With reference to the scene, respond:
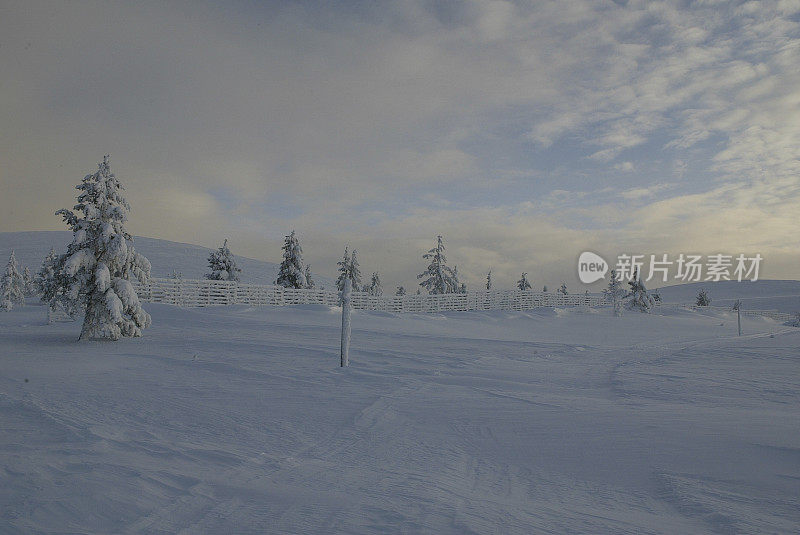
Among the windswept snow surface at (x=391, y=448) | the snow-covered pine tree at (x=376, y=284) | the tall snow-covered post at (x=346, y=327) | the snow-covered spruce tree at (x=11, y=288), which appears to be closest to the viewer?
the windswept snow surface at (x=391, y=448)

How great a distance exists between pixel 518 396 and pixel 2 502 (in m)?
6.56

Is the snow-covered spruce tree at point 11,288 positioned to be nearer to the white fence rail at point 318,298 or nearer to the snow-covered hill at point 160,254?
the snow-covered hill at point 160,254

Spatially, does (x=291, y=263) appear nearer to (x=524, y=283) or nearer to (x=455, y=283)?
(x=455, y=283)

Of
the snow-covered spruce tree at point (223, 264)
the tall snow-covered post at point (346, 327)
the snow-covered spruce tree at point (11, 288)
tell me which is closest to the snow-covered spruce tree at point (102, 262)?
the tall snow-covered post at point (346, 327)

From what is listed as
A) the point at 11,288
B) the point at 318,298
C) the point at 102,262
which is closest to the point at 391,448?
the point at 102,262

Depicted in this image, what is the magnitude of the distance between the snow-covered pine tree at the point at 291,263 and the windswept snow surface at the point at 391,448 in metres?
37.8

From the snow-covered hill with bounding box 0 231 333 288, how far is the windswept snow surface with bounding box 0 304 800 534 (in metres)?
95.9

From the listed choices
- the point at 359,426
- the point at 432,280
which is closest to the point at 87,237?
the point at 359,426

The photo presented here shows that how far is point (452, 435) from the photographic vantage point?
580 centimetres

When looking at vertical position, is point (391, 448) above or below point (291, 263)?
below

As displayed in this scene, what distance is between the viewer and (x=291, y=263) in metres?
49.2

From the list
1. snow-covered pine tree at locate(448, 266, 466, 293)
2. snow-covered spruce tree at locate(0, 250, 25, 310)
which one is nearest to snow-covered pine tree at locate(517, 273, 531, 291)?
snow-covered pine tree at locate(448, 266, 466, 293)

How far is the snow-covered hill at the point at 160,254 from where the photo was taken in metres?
111

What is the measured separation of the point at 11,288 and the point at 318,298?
152 ft
